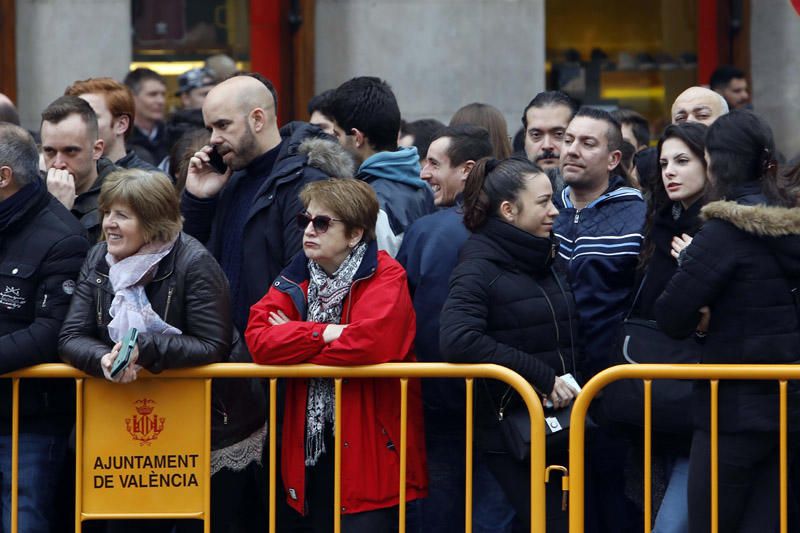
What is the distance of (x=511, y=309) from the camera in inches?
237

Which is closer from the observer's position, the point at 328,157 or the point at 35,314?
the point at 35,314

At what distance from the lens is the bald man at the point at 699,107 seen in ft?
25.2

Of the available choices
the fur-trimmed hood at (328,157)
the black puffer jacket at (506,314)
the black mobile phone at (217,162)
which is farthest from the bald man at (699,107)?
the black mobile phone at (217,162)

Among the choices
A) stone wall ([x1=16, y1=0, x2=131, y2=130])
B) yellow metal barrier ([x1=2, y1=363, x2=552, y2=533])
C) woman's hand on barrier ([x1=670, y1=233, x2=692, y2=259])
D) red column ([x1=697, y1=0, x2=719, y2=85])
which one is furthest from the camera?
red column ([x1=697, y1=0, x2=719, y2=85])

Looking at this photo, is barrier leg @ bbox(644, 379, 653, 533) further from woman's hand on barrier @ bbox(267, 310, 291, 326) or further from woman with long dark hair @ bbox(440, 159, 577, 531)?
woman's hand on barrier @ bbox(267, 310, 291, 326)

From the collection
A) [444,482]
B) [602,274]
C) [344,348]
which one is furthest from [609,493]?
[344,348]

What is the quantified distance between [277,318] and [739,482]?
1.95 m

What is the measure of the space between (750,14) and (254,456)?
7.28m

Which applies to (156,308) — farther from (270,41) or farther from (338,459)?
(270,41)

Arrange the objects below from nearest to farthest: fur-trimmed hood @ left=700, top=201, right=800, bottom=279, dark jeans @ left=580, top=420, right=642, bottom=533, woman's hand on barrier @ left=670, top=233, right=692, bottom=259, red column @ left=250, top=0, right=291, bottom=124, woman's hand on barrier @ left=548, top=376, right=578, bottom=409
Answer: fur-trimmed hood @ left=700, top=201, right=800, bottom=279, woman's hand on barrier @ left=548, top=376, right=578, bottom=409, woman's hand on barrier @ left=670, top=233, right=692, bottom=259, dark jeans @ left=580, top=420, right=642, bottom=533, red column @ left=250, top=0, right=291, bottom=124

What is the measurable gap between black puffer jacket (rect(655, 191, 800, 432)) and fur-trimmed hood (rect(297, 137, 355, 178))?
1.64m

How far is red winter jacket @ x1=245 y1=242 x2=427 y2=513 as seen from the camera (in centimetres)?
589

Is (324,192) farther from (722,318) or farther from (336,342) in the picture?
(722,318)

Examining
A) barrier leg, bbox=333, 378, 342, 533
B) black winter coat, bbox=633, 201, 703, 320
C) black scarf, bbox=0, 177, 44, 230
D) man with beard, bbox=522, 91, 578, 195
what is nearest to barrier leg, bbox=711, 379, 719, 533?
black winter coat, bbox=633, 201, 703, 320
